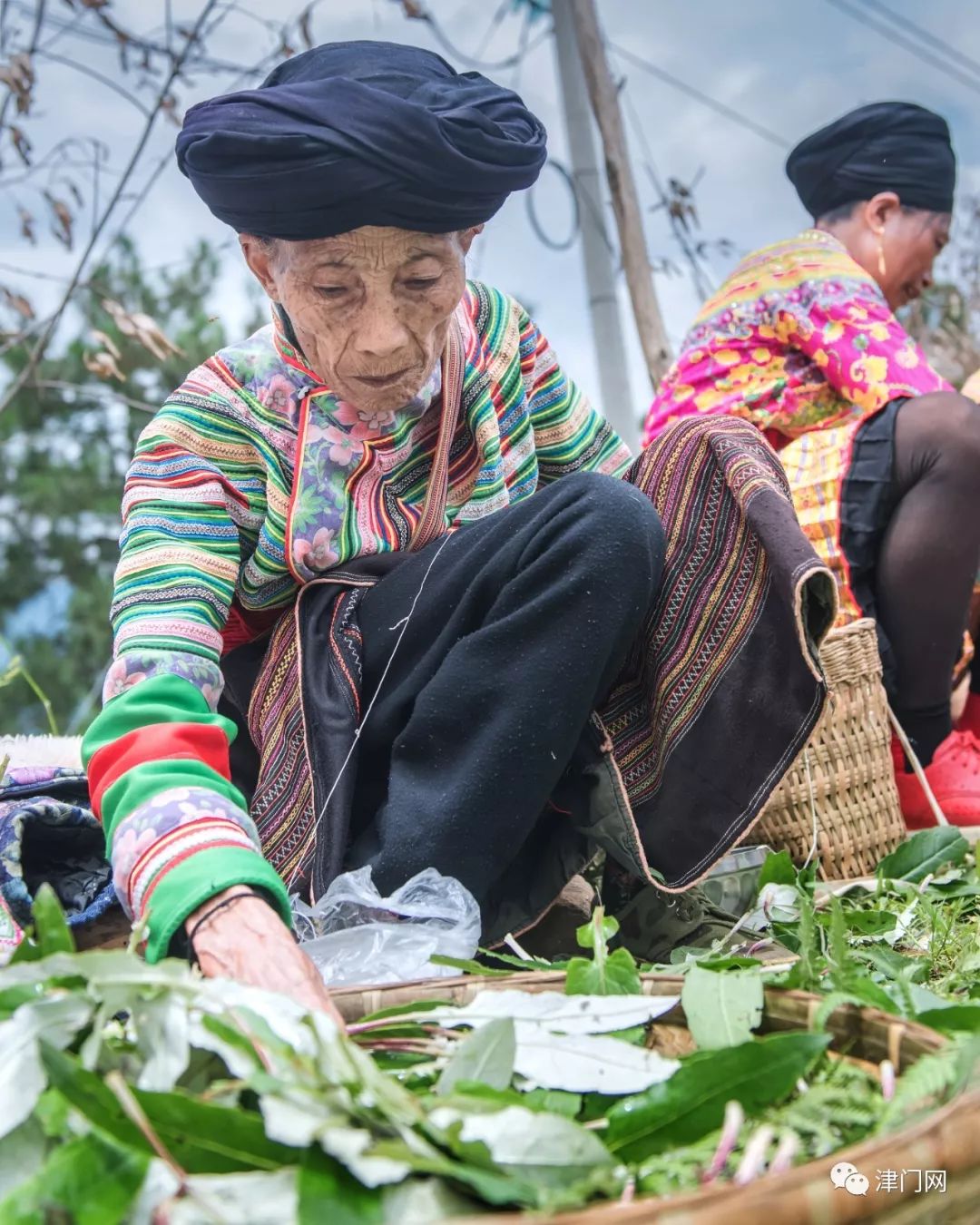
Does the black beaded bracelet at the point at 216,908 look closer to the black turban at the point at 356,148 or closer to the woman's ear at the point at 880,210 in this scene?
the black turban at the point at 356,148

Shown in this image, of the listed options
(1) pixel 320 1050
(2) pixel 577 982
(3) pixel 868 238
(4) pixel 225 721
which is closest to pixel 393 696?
(4) pixel 225 721

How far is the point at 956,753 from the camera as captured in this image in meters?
2.65

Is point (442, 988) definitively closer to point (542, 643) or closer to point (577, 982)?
point (577, 982)

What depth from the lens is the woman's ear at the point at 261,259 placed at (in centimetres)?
167

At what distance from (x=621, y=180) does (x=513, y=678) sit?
105 inches

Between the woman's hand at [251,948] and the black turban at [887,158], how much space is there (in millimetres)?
2495

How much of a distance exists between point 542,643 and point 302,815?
1.21 feet

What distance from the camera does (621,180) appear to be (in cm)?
386

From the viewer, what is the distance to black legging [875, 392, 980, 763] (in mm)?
2486

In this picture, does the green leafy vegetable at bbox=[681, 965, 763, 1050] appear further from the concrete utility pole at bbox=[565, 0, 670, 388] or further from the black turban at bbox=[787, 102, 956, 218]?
the concrete utility pole at bbox=[565, 0, 670, 388]

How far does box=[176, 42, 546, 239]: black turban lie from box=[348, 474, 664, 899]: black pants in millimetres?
382

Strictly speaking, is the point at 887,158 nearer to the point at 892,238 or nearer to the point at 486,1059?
the point at 892,238

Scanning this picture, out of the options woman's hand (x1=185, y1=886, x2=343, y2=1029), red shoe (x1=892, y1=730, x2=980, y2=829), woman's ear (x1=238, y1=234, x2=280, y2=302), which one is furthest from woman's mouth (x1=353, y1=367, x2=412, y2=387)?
red shoe (x1=892, y1=730, x2=980, y2=829)

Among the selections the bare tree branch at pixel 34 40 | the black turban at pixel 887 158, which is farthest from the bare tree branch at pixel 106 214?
the black turban at pixel 887 158
